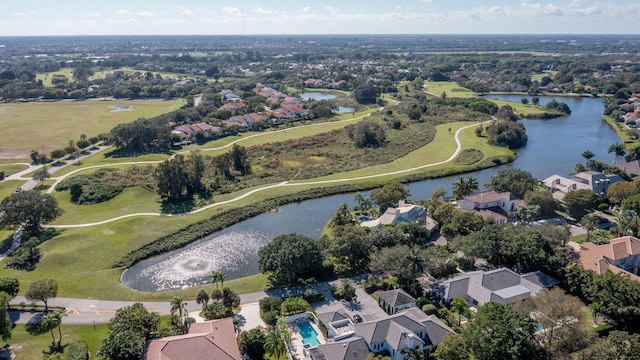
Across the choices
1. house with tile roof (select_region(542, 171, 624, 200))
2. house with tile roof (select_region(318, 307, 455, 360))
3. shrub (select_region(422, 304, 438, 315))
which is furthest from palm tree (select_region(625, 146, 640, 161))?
house with tile roof (select_region(318, 307, 455, 360))

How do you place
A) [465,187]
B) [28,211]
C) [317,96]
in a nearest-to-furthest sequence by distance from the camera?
[28,211]
[465,187]
[317,96]

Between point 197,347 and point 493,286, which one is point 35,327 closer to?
point 197,347

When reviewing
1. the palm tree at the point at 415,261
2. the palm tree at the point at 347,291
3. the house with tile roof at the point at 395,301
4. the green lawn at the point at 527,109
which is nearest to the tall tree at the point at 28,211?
the palm tree at the point at 347,291

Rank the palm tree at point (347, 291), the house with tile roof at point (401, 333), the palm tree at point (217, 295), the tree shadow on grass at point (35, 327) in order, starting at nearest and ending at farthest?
the house with tile roof at point (401, 333)
the tree shadow on grass at point (35, 327)
the palm tree at point (217, 295)
the palm tree at point (347, 291)

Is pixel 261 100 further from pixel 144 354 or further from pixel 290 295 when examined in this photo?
pixel 144 354

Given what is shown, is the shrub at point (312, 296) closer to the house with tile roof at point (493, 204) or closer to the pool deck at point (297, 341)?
the pool deck at point (297, 341)

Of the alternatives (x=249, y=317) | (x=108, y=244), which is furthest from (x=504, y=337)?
(x=108, y=244)
